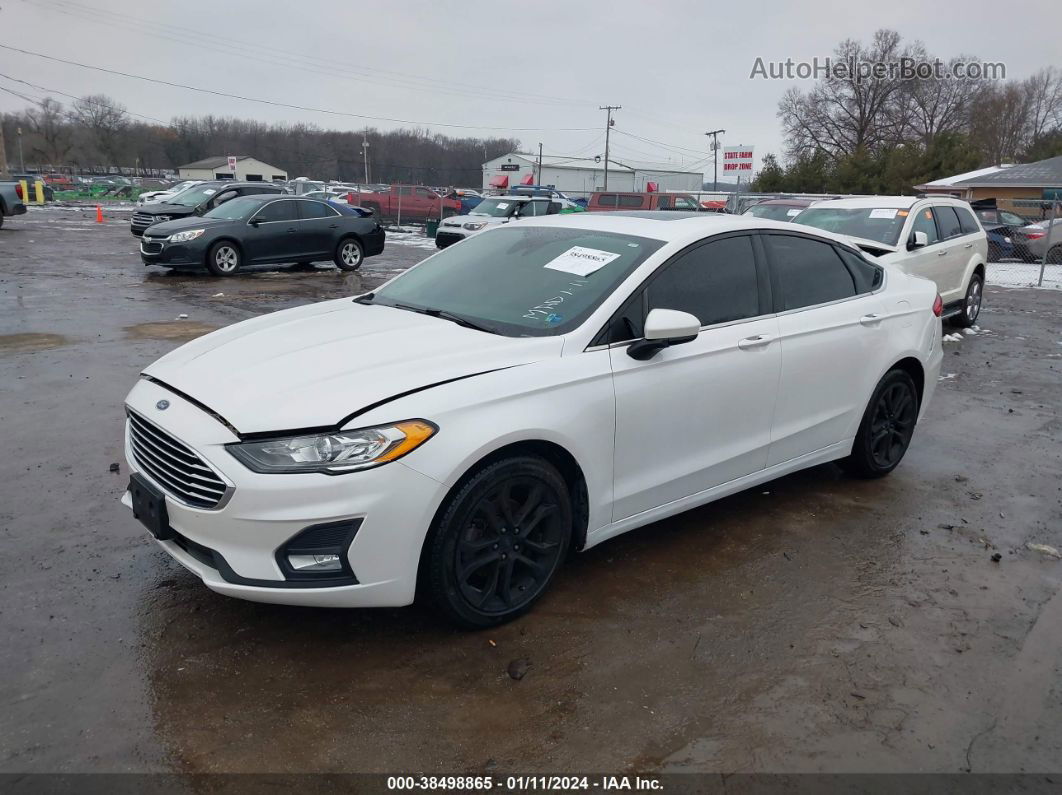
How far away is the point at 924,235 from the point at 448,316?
25.5 ft

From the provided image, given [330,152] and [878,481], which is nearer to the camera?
[878,481]

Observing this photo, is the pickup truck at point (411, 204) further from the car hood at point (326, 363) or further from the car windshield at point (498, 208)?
the car hood at point (326, 363)

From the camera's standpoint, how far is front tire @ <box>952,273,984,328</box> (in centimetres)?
1113

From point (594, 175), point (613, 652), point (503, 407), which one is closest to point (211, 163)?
point (594, 175)

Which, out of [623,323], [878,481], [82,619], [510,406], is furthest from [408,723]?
[878,481]

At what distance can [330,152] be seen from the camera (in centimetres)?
9844

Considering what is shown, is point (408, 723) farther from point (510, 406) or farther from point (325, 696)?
point (510, 406)

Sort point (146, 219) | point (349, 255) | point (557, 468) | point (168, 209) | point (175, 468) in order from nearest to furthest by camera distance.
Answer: point (175, 468) < point (557, 468) < point (349, 255) < point (168, 209) < point (146, 219)

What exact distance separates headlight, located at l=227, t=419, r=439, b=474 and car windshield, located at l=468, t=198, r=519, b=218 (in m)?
19.1

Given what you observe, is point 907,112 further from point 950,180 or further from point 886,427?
point 886,427

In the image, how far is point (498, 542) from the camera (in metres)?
3.24

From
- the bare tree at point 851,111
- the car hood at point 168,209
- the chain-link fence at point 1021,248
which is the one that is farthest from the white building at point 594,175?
the car hood at point 168,209

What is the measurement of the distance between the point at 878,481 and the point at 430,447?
3546mm

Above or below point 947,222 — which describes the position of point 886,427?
below
